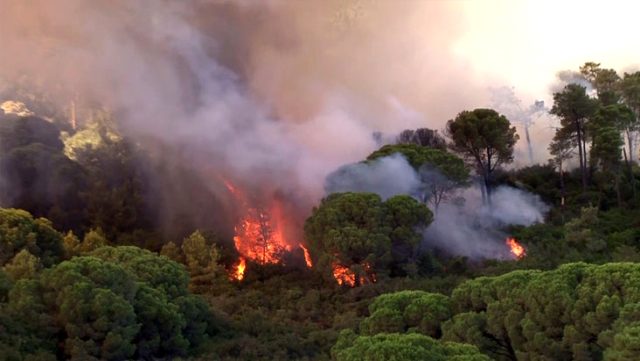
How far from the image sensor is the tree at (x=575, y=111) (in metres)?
43.0

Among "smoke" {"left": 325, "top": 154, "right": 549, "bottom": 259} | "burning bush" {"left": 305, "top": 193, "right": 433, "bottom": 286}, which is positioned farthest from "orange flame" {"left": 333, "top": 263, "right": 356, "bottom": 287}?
"smoke" {"left": 325, "top": 154, "right": 549, "bottom": 259}

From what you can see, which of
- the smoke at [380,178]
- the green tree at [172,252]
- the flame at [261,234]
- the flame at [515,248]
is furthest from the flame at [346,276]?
the flame at [515,248]

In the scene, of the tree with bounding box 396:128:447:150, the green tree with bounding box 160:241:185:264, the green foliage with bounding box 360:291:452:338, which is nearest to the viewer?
the green foliage with bounding box 360:291:452:338

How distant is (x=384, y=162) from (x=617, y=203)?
524 inches

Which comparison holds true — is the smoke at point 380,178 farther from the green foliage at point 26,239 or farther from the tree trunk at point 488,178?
the green foliage at point 26,239

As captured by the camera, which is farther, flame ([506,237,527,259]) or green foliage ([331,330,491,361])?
flame ([506,237,527,259])

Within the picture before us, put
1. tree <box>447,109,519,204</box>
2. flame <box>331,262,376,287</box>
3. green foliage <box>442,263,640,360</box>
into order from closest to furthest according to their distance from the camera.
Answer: green foliage <box>442,263,640,360</box> → flame <box>331,262,376,287</box> → tree <box>447,109,519,204</box>

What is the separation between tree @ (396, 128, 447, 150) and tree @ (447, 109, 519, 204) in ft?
6.65

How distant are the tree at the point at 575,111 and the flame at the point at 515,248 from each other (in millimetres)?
8291

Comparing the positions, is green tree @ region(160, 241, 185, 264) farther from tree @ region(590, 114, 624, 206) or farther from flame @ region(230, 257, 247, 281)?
tree @ region(590, 114, 624, 206)

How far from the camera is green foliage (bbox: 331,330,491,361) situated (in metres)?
13.6

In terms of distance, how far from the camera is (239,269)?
1577 inches

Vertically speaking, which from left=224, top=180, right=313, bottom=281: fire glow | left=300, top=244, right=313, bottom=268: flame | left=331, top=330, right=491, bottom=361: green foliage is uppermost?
left=224, top=180, right=313, bottom=281: fire glow

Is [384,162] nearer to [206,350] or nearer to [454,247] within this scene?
[454,247]
